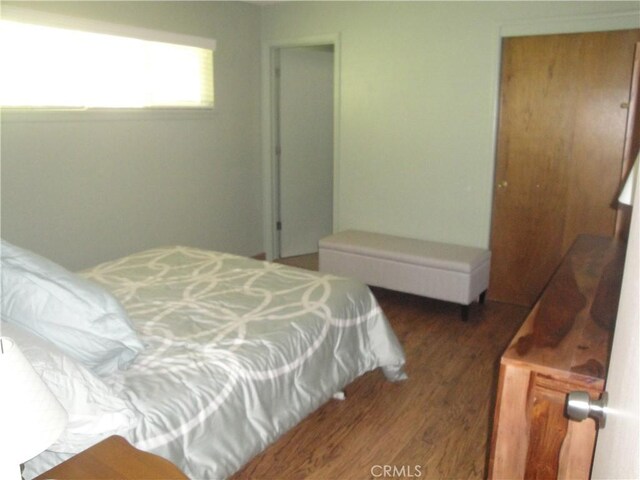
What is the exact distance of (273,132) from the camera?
204 inches

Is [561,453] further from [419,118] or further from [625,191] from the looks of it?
[419,118]

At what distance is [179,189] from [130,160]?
53 cm

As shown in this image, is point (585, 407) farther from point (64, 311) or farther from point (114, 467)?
point (64, 311)

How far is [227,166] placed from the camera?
4957 mm

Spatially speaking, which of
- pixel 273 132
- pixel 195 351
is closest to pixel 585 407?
pixel 195 351

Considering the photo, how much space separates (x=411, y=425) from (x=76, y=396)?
63.0 inches

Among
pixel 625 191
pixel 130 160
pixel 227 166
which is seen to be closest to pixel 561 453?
pixel 625 191

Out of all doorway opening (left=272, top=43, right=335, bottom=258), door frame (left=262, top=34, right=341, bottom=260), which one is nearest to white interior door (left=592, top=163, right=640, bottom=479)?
door frame (left=262, top=34, right=341, bottom=260)

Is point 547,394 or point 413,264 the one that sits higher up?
point 547,394

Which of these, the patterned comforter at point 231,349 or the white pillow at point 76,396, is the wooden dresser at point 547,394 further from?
the white pillow at point 76,396

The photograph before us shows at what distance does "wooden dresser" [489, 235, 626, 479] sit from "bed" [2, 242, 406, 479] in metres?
0.90

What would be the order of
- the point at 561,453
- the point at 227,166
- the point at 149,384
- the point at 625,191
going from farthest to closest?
the point at 227,166
the point at 625,191
the point at 149,384
the point at 561,453

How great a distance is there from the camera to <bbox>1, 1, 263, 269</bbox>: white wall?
3.53m

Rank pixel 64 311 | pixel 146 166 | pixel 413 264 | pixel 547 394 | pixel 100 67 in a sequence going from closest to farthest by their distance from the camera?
pixel 547 394 → pixel 64 311 → pixel 100 67 → pixel 413 264 → pixel 146 166
